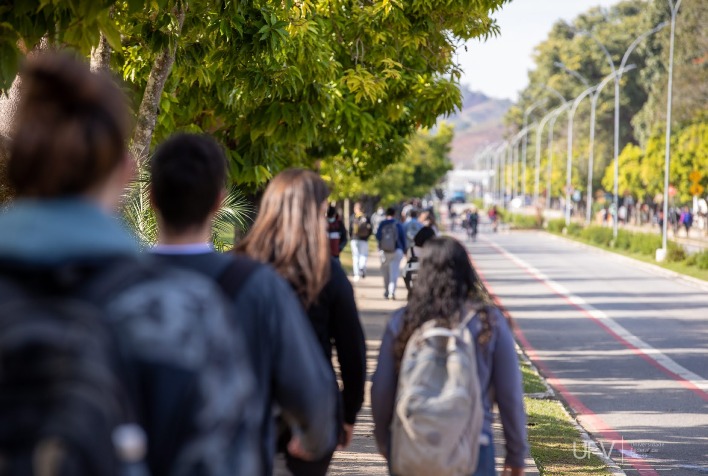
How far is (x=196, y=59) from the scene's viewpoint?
10352 mm

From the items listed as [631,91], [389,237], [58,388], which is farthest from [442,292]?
[631,91]

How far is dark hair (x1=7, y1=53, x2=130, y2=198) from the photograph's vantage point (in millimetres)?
2486

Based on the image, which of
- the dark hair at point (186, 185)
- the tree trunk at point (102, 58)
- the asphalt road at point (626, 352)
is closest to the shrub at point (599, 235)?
the asphalt road at point (626, 352)

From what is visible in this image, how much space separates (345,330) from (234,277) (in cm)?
134

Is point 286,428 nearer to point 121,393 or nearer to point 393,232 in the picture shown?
point 121,393

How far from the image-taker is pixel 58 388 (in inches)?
91.0

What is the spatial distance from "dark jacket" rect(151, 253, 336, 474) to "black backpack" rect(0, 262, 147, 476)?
88cm

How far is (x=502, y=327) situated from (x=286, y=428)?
81 centimetres

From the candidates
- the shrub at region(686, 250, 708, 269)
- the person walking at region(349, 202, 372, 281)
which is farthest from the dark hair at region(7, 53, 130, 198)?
the shrub at region(686, 250, 708, 269)

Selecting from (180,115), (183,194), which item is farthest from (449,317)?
(180,115)

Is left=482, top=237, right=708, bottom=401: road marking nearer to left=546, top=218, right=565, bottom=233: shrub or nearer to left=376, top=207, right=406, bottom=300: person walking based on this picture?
left=376, top=207, right=406, bottom=300: person walking

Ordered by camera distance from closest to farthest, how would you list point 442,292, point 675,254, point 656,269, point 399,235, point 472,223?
1. point 442,292
2. point 399,235
3. point 656,269
4. point 675,254
5. point 472,223

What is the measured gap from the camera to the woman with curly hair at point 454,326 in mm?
4391

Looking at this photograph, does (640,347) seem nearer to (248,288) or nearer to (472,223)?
(248,288)
